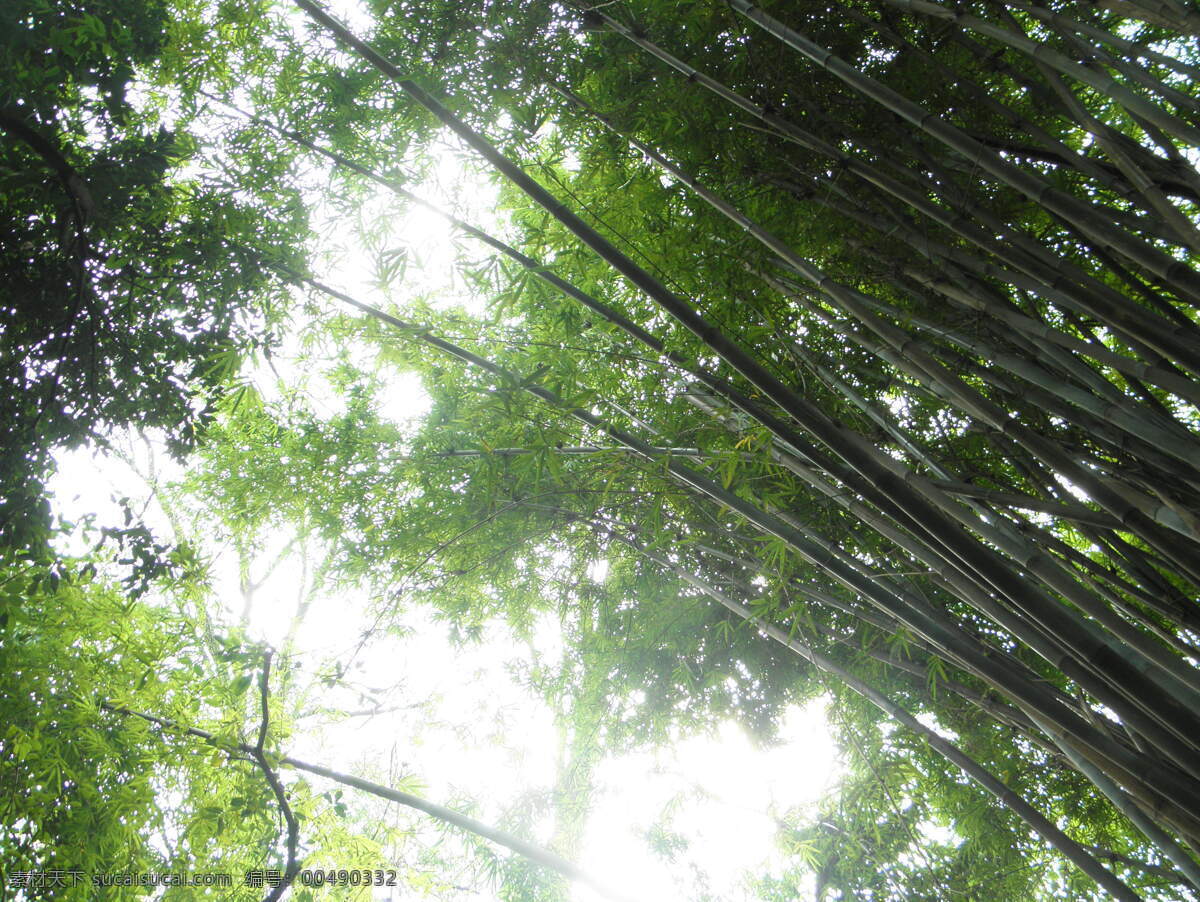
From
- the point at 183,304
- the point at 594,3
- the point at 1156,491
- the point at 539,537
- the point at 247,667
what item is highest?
the point at 594,3

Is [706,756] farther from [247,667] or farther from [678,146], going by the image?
[678,146]

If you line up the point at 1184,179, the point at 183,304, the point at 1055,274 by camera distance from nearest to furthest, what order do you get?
the point at 1184,179, the point at 1055,274, the point at 183,304

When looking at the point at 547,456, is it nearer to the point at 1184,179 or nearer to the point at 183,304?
the point at 183,304

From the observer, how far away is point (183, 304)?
213 centimetres

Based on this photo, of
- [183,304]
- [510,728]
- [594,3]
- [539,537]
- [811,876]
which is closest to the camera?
[183,304]

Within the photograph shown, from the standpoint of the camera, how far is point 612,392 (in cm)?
276

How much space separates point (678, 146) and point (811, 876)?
419cm

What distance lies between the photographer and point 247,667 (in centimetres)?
202

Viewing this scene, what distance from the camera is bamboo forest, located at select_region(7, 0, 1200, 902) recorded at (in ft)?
5.66

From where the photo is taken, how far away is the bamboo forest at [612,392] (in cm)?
173

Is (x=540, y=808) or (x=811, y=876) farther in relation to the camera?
(x=540, y=808)

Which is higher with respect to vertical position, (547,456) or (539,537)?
(539,537)

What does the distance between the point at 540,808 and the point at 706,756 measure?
1.44 metres

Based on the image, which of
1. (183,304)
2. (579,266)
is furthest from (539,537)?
(183,304)
